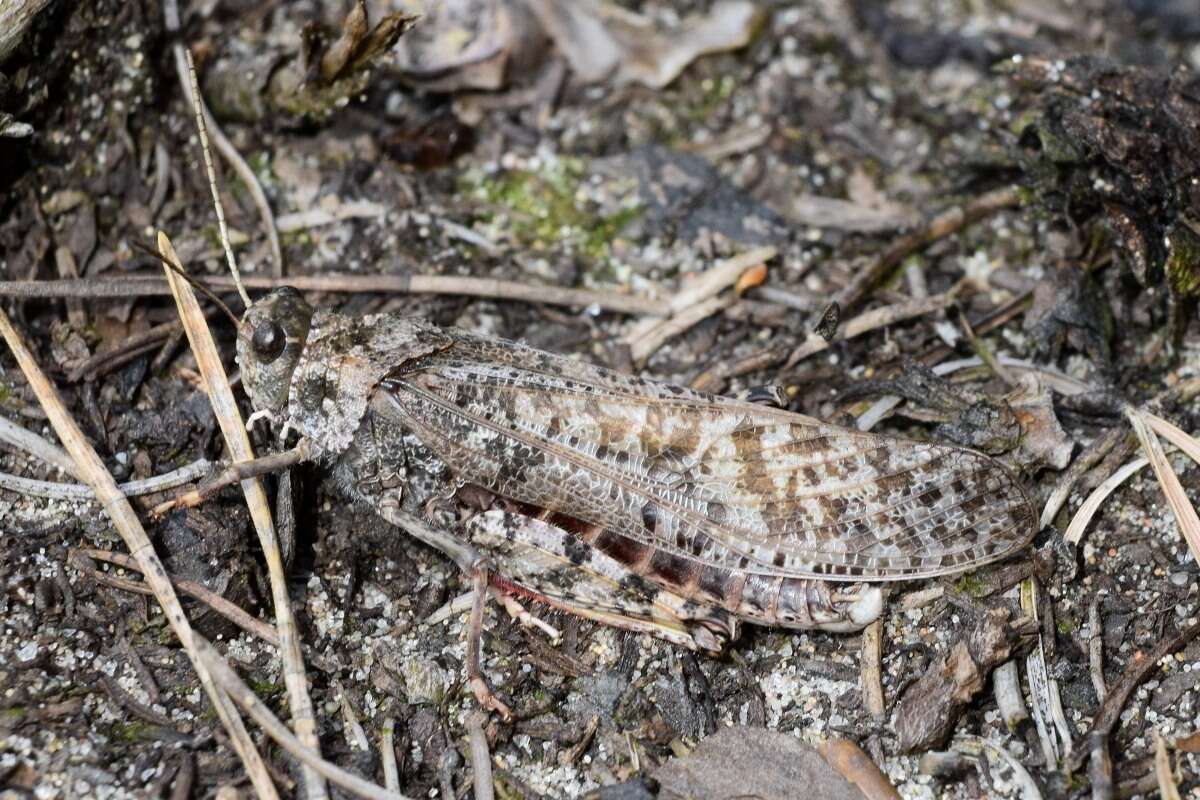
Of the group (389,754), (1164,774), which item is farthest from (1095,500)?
(389,754)

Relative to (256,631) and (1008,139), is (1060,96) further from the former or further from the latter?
(256,631)

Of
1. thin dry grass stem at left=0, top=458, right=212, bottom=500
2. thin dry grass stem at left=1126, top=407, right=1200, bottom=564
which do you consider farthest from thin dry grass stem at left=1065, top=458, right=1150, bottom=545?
thin dry grass stem at left=0, top=458, right=212, bottom=500

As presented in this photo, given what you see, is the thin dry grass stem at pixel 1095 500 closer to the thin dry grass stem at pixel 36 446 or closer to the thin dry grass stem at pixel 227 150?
the thin dry grass stem at pixel 227 150

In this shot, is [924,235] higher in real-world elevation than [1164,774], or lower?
higher

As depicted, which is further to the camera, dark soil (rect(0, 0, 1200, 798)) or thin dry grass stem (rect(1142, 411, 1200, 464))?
thin dry grass stem (rect(1142, 411, 1200, 464))

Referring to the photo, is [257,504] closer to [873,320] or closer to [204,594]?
[204,594]

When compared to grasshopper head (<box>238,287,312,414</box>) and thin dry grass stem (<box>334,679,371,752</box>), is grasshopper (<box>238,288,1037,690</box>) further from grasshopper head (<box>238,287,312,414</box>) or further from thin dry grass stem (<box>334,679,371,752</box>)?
thin dry grass stem (<box>334,679,371,752</box>)
